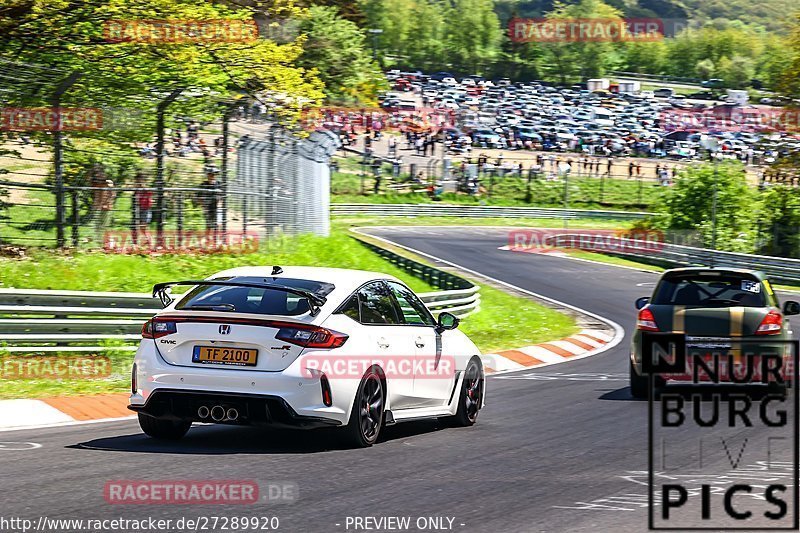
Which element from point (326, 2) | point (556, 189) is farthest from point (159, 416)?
point (326, 2)

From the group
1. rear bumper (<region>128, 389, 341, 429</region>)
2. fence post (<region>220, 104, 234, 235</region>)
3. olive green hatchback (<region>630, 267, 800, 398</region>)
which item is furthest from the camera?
fence post (<region>220, 104, 234, 235</region>)

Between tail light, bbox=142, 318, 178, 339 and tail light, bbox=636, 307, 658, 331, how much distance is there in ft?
19.9

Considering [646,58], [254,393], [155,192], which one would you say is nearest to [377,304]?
[254,393]

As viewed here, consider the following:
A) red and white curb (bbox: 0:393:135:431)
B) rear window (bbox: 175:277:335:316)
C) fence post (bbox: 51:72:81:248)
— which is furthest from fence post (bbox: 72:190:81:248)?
rear window (bbox: 175:277:335:316)

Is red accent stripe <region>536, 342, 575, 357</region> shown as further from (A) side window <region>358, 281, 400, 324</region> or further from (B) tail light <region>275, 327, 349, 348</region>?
(B) tail light <region>275, 327, 349, 348</region>

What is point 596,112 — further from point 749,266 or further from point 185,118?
point 185,118

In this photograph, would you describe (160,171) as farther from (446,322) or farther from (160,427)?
(160,427)

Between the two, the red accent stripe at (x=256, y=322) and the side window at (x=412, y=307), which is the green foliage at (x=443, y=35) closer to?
the side window at (x=412, y=307)

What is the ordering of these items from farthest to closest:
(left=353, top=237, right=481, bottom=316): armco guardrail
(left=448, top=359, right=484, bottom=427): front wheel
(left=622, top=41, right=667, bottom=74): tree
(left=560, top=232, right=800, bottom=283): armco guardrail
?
(left=622, top=41, right=667, bottom=74): tree, (left=560, top=232, right=800, bottom=283): armco guardrail, (left=353, top=237, right=481, bottom=316): armco guardrail, (left=448, top=359, right=484, bottom=427): front wheel

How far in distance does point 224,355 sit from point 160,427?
982mm

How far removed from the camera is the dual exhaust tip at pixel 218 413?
813cm

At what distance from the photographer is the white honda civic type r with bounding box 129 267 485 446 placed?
811cm

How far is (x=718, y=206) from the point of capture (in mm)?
50156

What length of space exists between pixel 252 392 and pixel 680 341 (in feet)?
19.6
